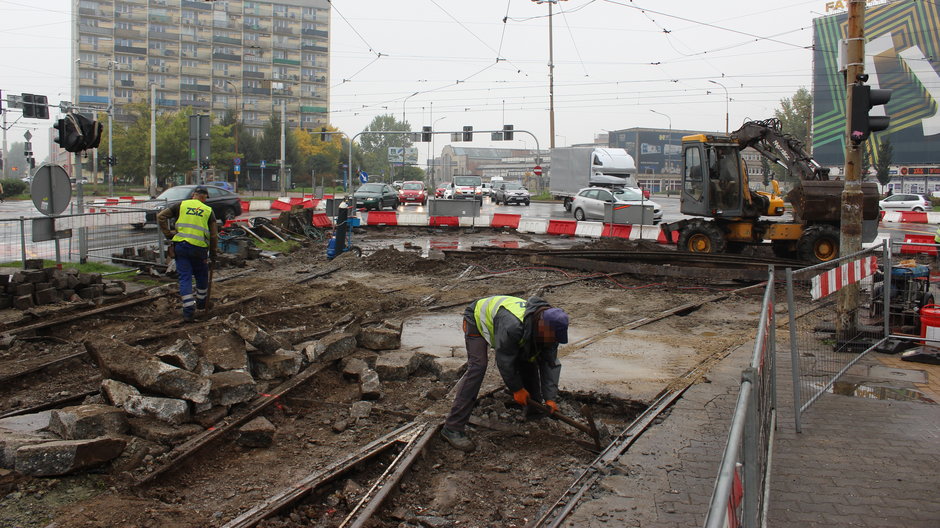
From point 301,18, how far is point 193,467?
114 metres

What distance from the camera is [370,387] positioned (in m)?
6.45

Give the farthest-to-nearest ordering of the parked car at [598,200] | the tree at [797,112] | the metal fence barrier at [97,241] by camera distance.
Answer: the tree at [797,112]
the parked car at [598,200]
the metal fence barrier at [97,241]

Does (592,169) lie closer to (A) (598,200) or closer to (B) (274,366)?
(A) (598,200)

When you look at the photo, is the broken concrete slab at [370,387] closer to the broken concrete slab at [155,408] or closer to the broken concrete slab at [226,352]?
the broken concrete slab at [226,352]

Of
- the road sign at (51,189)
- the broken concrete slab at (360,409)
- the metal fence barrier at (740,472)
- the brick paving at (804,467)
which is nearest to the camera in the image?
the metal fence barrier at (740,472)

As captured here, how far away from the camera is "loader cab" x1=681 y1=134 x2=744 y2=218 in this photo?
16703mm

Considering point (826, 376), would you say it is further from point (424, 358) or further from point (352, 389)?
point (352, 389)

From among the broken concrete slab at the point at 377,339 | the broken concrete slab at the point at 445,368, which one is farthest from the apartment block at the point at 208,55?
the broken concrete slab at the point at 445,368

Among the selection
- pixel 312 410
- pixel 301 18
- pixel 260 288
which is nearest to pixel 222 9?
pixel 301 18

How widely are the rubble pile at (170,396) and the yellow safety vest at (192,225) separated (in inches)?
99.0

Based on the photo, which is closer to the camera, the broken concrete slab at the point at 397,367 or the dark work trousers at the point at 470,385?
the dark work trousers at the point at 470,385

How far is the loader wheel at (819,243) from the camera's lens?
15.9 metres

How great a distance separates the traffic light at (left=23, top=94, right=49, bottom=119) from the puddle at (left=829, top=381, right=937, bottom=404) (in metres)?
36.0

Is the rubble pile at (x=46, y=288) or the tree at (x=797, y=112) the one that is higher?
the tree at (x=797, y=112)
